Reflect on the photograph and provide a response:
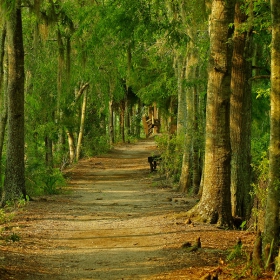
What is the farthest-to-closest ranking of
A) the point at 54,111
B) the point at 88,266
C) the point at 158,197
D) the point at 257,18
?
1. the point at 54,111
2. the point at 158,197
3. the point at 257,18
4. the point at 88,266

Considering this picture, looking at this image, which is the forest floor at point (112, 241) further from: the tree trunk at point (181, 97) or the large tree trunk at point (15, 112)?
the tree trunk at point (181, 97)

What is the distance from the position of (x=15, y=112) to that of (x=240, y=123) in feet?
22.5

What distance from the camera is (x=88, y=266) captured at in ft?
31.3

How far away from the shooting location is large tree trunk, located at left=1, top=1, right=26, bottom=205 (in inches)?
679

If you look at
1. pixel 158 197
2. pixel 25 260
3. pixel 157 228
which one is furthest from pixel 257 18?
pixel 158 197

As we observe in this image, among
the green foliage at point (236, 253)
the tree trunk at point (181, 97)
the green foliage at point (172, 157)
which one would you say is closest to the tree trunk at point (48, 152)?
the green foliage at point (172, 157)

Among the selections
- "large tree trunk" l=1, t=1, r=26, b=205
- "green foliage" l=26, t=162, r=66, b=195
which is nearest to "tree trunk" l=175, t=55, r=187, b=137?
"green foliage" l=26, t=162, r=66, b=195

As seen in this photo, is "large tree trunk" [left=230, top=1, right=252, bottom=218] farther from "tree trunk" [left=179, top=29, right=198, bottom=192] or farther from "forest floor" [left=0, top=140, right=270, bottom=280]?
"tree trunk" [left=179, top=29, right=198, bottom=192]

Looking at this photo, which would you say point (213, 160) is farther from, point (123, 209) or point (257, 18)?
point (123, 209)

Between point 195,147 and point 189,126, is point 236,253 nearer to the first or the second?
point 189,126

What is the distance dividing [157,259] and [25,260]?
2.16 meters

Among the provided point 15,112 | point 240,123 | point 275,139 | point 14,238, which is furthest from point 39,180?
point 275,139

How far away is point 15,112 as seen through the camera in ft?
57.4

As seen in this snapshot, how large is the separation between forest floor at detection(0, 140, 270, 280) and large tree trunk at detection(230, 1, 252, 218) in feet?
4.90
